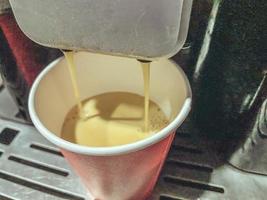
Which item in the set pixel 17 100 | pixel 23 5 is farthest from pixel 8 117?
pixel 23 5

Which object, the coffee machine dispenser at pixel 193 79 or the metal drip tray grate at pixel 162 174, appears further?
the metal drip tray grate at pixel 162 174

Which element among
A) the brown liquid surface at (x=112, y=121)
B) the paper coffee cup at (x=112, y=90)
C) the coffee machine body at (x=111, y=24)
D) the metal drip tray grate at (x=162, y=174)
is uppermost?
the coffee machine body at (x=111, y=24)

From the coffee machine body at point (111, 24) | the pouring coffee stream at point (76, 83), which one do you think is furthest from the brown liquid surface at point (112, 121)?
the coffee machine body at point (111, 24)

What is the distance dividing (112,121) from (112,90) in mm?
48

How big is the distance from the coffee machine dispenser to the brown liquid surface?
0.06 metres

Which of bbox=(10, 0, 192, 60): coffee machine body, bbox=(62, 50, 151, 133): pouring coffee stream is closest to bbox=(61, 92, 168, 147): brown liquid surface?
bbox=(62, 50, 151, 133): pouring coffee stream

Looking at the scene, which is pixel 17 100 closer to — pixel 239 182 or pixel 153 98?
pixel 153 98

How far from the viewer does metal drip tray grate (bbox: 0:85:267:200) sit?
1.33 feet

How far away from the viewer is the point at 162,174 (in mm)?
425

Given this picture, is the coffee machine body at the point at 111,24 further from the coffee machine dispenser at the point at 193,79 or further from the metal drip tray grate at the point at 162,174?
the metal drip tray grate at the point at 162,174

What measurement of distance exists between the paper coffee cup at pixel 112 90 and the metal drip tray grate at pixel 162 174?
0.03m

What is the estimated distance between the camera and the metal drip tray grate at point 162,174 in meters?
0.41

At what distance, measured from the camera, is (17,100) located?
472 millimetres

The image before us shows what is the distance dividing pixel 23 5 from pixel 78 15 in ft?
0.15
